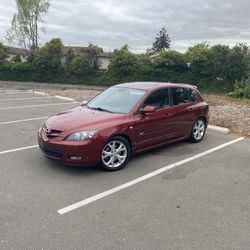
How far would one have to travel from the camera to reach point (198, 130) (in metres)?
7.11

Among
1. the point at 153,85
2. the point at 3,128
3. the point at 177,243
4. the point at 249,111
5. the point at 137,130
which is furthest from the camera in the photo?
the point at 249,111

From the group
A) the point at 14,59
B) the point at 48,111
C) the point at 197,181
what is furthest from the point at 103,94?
the point at 14,59

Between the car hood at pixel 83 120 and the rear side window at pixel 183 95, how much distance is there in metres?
1.67

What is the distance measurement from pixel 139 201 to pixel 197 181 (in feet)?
4.06

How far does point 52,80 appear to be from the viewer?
37.9 m

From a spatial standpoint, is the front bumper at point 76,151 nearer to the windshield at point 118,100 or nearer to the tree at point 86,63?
the windshield at point 118,100

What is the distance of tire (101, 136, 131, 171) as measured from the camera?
5035 millimetres

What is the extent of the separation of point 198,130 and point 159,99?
1595 millimetres

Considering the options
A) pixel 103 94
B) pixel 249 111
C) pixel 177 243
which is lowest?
pixel 177 243

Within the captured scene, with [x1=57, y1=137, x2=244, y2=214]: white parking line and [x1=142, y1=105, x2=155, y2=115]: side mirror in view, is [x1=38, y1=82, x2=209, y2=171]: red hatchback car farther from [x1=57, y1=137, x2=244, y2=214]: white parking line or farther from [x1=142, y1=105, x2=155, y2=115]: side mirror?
[x1=57, y1=137, x2=244, y2=214]: white parking line

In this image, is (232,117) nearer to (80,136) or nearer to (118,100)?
(118,100)

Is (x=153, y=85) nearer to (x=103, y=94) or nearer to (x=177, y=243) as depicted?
(x=103, y=94)

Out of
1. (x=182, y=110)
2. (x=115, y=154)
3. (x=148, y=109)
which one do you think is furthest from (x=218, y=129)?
(x=115, y=154)

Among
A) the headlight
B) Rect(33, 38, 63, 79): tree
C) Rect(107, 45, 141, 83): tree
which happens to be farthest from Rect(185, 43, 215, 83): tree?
the headlight
